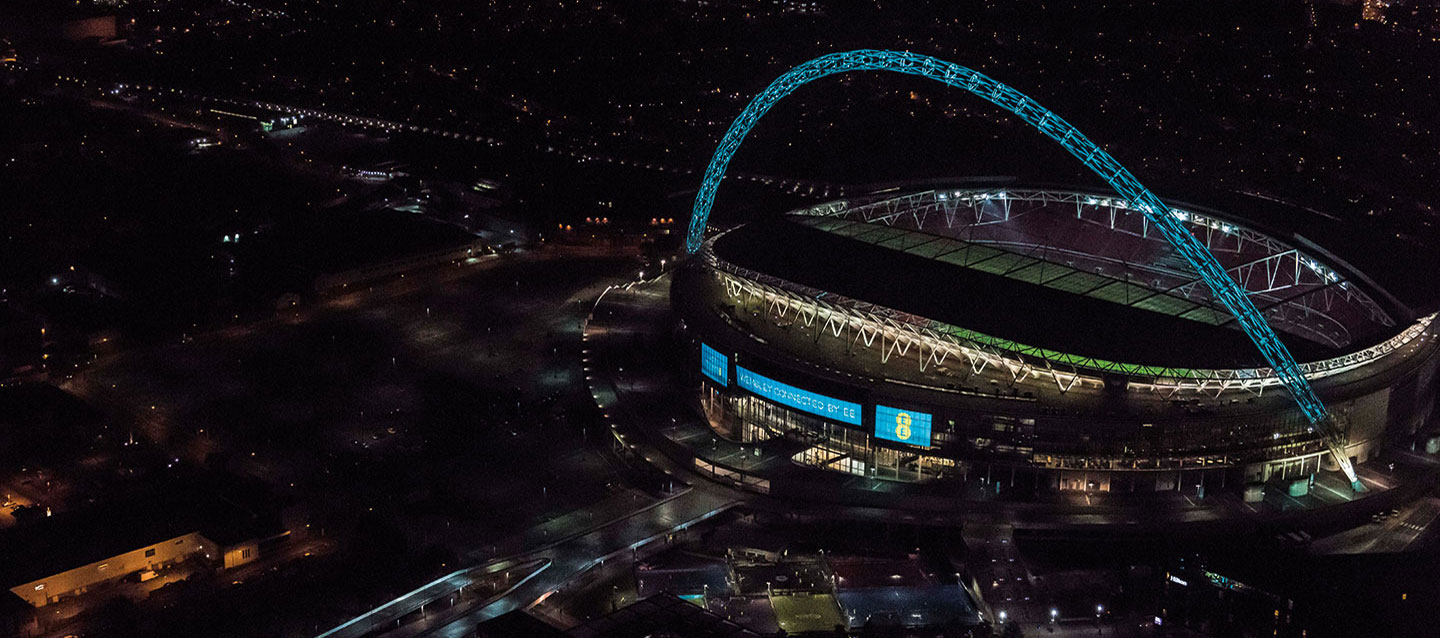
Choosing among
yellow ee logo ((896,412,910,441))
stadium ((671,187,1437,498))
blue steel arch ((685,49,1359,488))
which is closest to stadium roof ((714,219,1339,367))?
stadium ((671,187,1437,498))

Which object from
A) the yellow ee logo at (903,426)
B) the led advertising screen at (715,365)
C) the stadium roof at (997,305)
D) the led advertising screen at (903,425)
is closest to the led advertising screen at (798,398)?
the led advertising screen at (715,365)

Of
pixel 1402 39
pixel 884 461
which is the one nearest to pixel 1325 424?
pixel 884 461

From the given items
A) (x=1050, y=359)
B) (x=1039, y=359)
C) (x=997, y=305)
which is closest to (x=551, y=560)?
(x=1039, y=359)

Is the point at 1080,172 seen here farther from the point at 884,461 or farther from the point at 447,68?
the point at 447,68

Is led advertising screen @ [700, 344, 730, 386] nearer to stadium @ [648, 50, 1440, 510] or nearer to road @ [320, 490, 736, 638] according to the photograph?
stadium @ [648, 50, 1440, 510]

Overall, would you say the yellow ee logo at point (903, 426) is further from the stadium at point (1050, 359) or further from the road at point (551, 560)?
the road at point (551, 560)

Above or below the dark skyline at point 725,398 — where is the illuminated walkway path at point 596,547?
below
